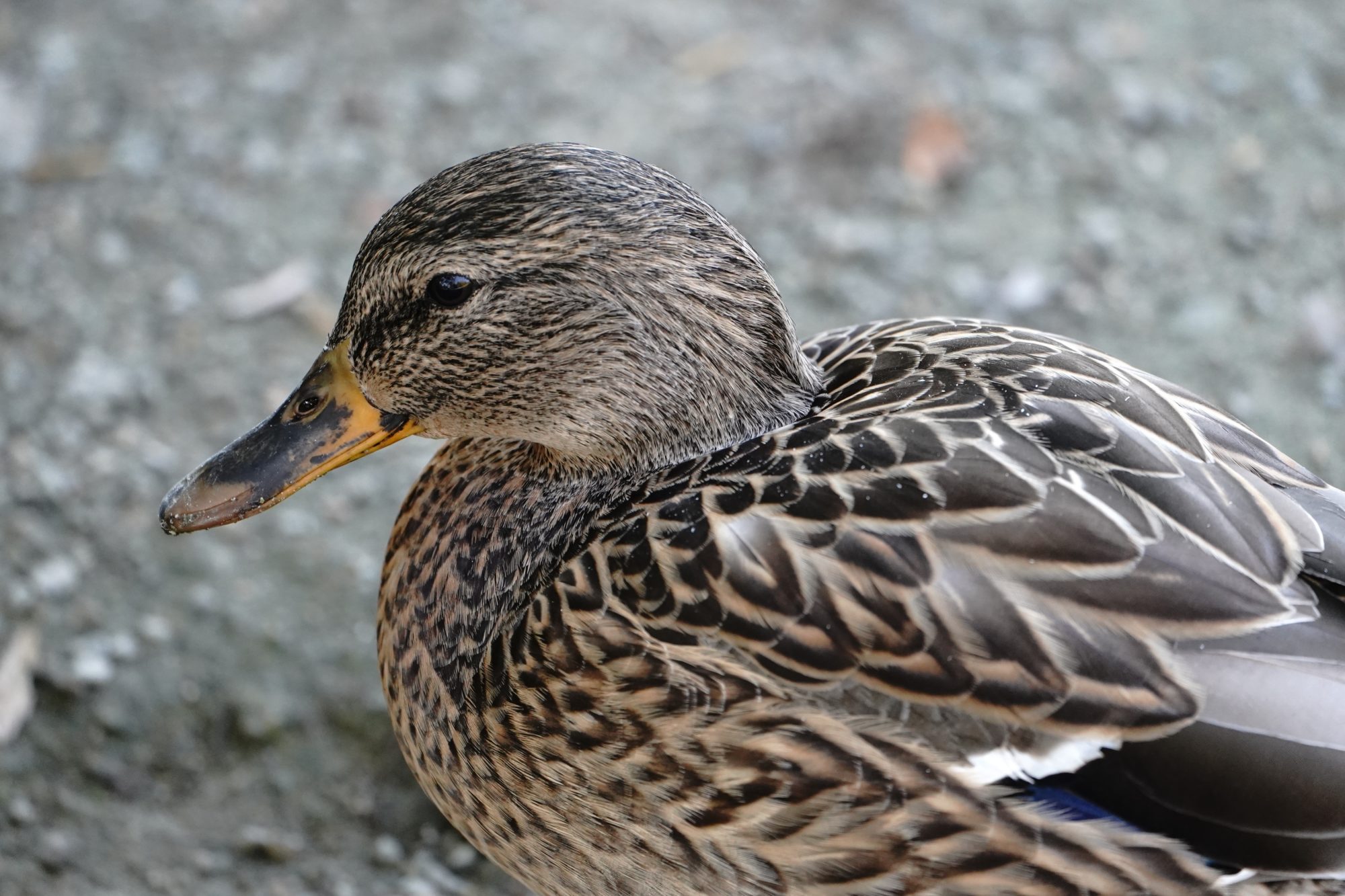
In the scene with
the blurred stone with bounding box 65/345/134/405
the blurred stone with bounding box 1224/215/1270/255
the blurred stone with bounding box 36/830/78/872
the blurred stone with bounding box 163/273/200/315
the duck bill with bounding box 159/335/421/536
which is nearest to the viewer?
the duck bill with bounding box 159/335/421/536

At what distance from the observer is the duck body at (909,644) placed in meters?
1.67

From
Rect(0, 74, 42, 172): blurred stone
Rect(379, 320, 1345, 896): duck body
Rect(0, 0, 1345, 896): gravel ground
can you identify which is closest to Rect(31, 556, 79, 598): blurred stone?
Rect(0, 0, 1345, 896): gravel ground

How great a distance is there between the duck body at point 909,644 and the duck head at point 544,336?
110 millimetres

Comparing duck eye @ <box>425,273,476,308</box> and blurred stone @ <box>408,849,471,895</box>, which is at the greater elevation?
duck eye @ <box>425,273,476,308</box>

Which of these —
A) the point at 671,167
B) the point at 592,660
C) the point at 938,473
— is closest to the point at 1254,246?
the point at 671,167

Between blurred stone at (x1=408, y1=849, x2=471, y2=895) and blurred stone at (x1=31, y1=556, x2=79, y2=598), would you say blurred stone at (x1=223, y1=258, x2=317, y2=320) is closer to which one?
blurred stone at (x1=31, y1=556, x2=79, y2=598)

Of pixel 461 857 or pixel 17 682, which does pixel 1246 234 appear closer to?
pixel 461 857

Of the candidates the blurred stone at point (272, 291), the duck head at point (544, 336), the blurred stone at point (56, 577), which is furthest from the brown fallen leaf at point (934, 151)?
the blurred stone at point (56, 577)

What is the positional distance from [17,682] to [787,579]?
1.68 m

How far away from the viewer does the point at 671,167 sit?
12.8 feet

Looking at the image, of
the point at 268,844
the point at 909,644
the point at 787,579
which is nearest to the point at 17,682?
the point at 268,844

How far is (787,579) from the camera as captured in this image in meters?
1.75

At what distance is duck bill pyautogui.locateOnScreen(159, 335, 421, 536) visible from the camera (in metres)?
2.08

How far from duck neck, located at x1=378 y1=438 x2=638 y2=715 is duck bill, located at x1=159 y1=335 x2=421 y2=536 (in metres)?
0.17
